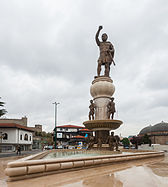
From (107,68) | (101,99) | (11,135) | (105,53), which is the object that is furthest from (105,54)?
(11,135)

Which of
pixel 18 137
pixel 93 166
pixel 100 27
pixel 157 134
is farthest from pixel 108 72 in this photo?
pixel 157 134

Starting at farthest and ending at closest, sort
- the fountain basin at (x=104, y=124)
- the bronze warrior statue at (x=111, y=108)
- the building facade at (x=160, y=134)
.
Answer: the building facade at (x=160, y=134) < the bronze warrior statue at (x=111, y=108) < the fountain basin at (x=104, y=124)

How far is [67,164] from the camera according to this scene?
18.5ft

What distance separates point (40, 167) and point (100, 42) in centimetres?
1408

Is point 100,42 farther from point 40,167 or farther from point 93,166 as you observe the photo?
point 40,167

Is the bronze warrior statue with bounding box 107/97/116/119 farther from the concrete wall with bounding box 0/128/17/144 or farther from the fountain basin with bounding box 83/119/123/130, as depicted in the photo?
the concrete wall with bounding box 0/128/17/144

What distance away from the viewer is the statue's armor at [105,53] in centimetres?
1653

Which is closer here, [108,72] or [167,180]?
[167,180]

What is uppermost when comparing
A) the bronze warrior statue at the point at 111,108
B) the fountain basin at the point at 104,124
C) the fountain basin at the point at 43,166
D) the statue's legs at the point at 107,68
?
the statue's legs at the point at 107,68

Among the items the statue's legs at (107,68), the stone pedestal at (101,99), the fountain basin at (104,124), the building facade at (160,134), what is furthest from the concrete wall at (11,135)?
the building facade at (160,134)

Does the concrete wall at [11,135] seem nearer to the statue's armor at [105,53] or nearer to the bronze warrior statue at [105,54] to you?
the bronze warrior statue at [105,54]

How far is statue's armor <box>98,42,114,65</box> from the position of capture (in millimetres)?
16531

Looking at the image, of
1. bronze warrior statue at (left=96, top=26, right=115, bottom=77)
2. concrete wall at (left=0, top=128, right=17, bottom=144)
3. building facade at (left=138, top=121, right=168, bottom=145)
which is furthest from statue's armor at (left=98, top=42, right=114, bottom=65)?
building facade at (left=138, top=121, right=168, bottom=145)

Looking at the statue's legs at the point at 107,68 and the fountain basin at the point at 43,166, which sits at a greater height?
the statue's legs at the point at 107,68
